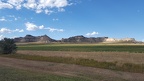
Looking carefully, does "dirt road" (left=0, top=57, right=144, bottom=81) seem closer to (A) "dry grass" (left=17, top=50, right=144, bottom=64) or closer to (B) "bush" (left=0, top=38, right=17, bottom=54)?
(A) "dry grass" (left=17, top=50, right=144, bottom=64)

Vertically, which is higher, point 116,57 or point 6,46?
point 6,46

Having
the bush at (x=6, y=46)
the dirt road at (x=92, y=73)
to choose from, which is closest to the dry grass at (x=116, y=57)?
the dirt road at (x=92, y=73)

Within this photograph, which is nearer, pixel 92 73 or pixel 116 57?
pixel 92 73

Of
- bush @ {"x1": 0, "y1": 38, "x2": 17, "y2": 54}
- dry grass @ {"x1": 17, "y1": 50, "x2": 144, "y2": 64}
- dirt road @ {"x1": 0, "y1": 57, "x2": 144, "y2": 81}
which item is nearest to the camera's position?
dirt road @ {"x1": 0, "y1": 57, "x2": 144, "y2": 81}

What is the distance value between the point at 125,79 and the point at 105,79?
2124 millimetres

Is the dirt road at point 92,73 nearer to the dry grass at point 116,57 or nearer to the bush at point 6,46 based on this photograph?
the dry grass at point 116,57

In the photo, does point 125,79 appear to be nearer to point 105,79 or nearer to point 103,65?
point 105,79

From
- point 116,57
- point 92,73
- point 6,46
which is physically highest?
point 6,46

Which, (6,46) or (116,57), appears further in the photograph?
(6,46)

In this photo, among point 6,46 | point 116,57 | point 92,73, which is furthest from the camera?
point 6,46

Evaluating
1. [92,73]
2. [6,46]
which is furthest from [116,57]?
[6,46]

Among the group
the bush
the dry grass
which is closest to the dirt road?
the dry grass

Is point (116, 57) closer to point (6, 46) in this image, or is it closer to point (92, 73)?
point (92, 73)

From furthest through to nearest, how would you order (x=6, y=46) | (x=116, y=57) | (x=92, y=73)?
(x=6, y=46), (x=116, y=57), (x=92, y=73)
